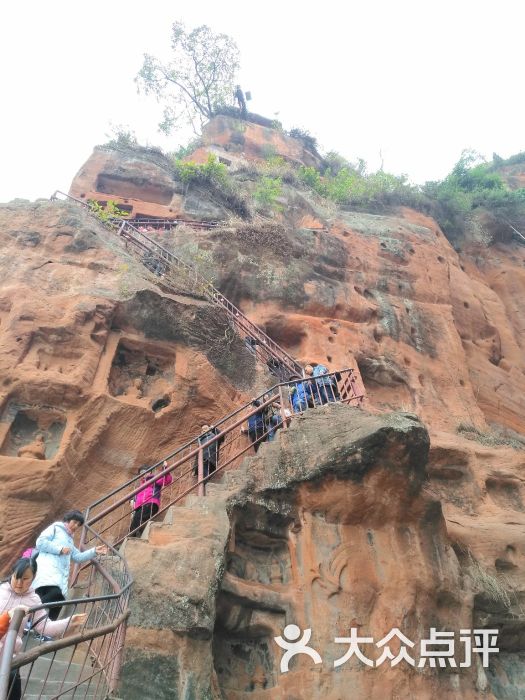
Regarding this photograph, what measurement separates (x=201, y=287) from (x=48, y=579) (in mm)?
8627

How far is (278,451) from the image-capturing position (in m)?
7.78

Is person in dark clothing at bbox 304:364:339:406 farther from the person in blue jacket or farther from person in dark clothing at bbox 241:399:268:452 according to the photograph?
person in dark clothing at bbox 241:399:268:452

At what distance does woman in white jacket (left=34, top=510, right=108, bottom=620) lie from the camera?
17.3ft

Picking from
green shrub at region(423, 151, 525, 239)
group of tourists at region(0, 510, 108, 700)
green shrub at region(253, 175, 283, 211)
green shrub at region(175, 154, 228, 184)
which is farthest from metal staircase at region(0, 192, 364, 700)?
green shrub at region(423, 151, 525, 239)

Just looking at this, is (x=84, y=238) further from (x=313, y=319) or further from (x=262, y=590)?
(x=262, y=590)

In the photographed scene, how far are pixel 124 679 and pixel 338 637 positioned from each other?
2.98 metres

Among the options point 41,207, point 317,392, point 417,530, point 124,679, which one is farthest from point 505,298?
point 124,679

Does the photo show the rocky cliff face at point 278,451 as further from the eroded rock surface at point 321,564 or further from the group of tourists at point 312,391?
the group of tourists at point 312,391

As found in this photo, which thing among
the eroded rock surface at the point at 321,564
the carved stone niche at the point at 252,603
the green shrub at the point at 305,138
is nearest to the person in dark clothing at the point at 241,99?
the green shrub at the point at 305,138

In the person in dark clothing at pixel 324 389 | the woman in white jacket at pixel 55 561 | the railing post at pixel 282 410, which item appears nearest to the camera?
the woman in white jacket at pixel 55 561

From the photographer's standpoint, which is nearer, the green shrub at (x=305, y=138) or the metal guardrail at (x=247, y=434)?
the metal guardrail at (x=247, y=434)

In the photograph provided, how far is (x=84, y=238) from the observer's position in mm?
12078

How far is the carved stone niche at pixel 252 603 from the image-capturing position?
248 inches

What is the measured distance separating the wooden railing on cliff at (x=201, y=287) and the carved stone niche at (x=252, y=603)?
504 centimetres
